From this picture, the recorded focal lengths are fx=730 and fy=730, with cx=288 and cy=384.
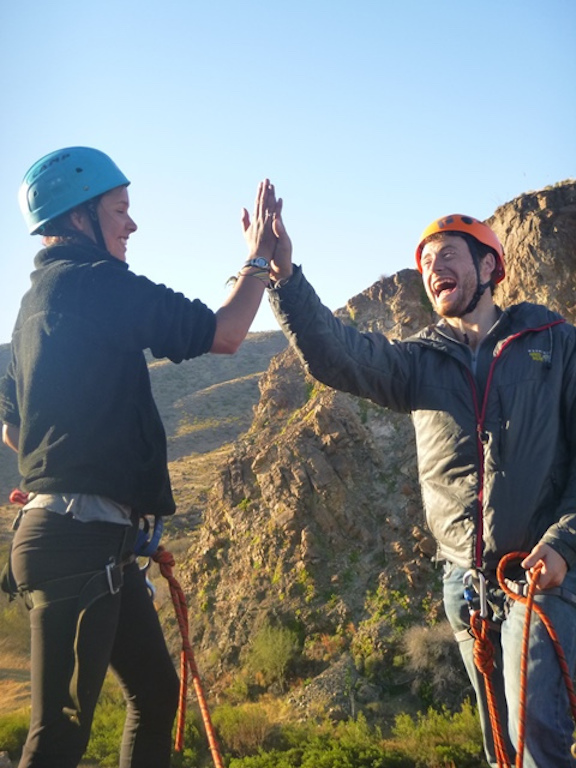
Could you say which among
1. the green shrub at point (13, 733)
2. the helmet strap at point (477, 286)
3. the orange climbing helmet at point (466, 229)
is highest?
the orange climbing helmet at point (466, 229)

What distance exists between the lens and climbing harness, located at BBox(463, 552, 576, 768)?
2756 mm

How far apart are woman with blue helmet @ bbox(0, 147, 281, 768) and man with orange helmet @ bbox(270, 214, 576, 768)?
2.31 feet

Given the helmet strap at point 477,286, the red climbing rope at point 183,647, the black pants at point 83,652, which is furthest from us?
the helmet strap at point 477,286

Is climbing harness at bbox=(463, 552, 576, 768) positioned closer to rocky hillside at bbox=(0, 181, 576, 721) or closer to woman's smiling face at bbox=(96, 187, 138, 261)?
woman's smiling face at bbox=(96, 187, 138, 261)

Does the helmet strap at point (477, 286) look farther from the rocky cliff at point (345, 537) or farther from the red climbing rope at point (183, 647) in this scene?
the rocky cliff at point (345, 537)

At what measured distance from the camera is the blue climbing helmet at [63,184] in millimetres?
3129

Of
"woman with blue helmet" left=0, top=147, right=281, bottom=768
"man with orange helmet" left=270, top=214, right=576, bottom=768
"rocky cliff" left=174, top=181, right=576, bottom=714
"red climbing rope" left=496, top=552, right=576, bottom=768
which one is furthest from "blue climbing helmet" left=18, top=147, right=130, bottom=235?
"rocky cliff" left=174, top=181, right=576, bottom=714

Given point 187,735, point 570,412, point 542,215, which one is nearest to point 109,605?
point 570,412

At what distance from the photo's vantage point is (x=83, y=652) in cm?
273

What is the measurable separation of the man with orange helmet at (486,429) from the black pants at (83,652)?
4.26 ft

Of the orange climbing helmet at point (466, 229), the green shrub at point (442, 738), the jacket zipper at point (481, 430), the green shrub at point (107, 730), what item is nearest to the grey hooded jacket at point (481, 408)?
the jacket zipper at point (481, 430)

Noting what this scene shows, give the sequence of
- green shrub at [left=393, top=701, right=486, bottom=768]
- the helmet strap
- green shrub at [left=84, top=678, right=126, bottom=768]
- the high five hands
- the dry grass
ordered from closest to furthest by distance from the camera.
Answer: the high five hands
the helmet strap
green shrub at [left=393, top=701, right=486, bottom=768]
green shrub at [left=84, top=678, right=126, bottom=768]
the dry grass

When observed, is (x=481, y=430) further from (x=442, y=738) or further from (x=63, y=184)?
(x=442, y=738)

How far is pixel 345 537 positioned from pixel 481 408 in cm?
892
